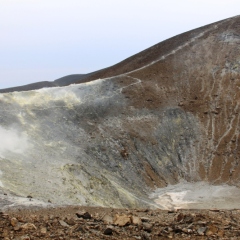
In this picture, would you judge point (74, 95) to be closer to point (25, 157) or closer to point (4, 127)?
point (4, 127)

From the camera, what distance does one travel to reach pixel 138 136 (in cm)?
3206

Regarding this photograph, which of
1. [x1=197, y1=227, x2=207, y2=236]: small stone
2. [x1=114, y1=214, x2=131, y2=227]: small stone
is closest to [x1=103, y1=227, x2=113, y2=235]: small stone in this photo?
[x1=114, y1=214, x2=131, y2=227]: small stone

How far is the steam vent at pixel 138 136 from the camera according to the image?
75.2 ft

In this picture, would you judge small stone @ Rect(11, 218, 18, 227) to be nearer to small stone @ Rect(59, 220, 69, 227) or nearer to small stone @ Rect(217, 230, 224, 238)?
small stone @ Rect(59, 220, 69, 227)

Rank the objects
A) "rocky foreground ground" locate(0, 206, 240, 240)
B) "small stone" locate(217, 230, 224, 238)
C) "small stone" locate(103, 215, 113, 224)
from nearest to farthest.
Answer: "small stone" locate(217, 230, 224, 238), "rocky foreground ground" locate(0, 206, 240, 240), "small stone" locate(103, 215, 113, 224)

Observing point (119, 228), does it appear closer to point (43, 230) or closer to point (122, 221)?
point (122, 221)

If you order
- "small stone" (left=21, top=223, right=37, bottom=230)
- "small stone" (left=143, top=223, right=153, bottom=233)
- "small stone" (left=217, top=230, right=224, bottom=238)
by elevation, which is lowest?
"small stone" (left=217, top=230, right=224, bottom=238)

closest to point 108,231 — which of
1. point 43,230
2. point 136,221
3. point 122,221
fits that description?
point 122,221

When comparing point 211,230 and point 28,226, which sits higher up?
point 28,226

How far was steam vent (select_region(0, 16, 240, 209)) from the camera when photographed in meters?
22.9

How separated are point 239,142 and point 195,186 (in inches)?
240

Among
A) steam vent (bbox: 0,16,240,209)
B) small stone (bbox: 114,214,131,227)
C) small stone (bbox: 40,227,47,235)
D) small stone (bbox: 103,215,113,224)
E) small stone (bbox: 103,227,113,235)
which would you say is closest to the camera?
small stone (bbox: 103,227,113,235)

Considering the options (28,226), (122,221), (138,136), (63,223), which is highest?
(28,226)

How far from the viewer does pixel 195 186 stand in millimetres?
29422
